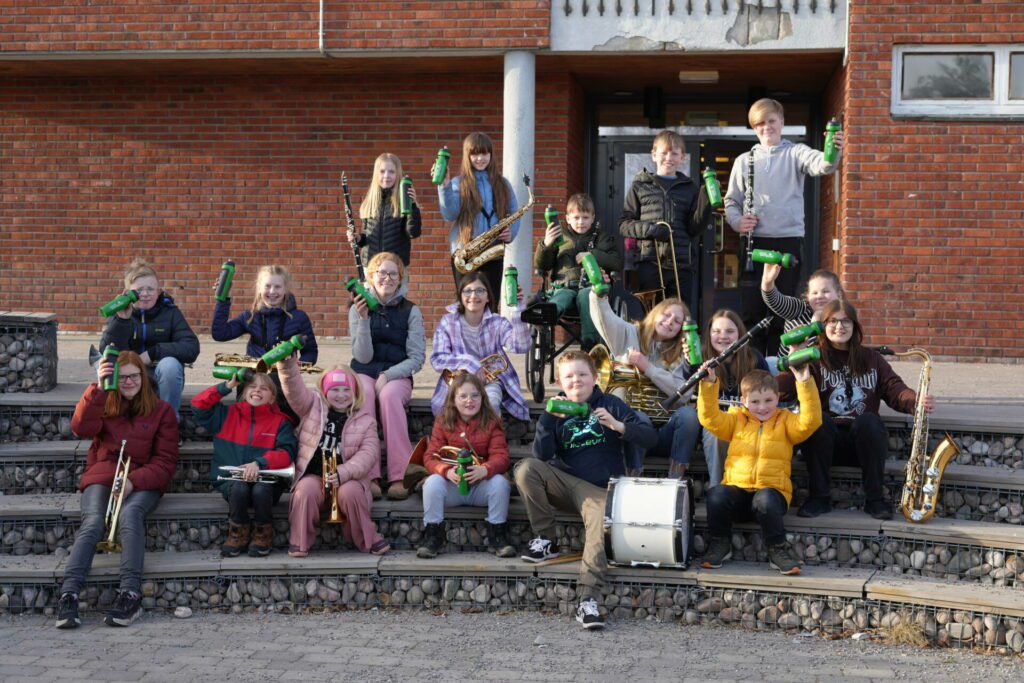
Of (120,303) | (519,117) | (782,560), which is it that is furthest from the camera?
(519,117)

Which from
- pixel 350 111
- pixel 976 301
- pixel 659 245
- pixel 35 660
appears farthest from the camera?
pixel 350 111

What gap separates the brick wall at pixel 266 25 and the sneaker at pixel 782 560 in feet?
21.8

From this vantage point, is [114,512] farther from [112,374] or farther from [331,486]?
[331,486]

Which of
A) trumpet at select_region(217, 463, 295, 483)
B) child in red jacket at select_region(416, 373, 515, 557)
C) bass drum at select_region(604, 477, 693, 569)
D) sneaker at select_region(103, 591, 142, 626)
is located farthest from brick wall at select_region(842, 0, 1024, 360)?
sneaker at select_region(103, 591, 142, 626)

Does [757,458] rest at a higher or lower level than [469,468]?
higher

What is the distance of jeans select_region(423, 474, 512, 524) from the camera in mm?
6859

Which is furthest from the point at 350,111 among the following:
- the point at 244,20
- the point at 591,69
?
the point at 591,69

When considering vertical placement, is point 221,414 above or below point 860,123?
below

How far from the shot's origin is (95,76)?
1354cm

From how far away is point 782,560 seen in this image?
21.4 ft

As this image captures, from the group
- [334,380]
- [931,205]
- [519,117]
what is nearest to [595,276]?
[334,380]

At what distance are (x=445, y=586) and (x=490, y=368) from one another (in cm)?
149

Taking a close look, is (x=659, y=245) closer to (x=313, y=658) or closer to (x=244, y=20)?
(x=313, y=658)

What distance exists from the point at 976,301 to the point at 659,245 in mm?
4513
